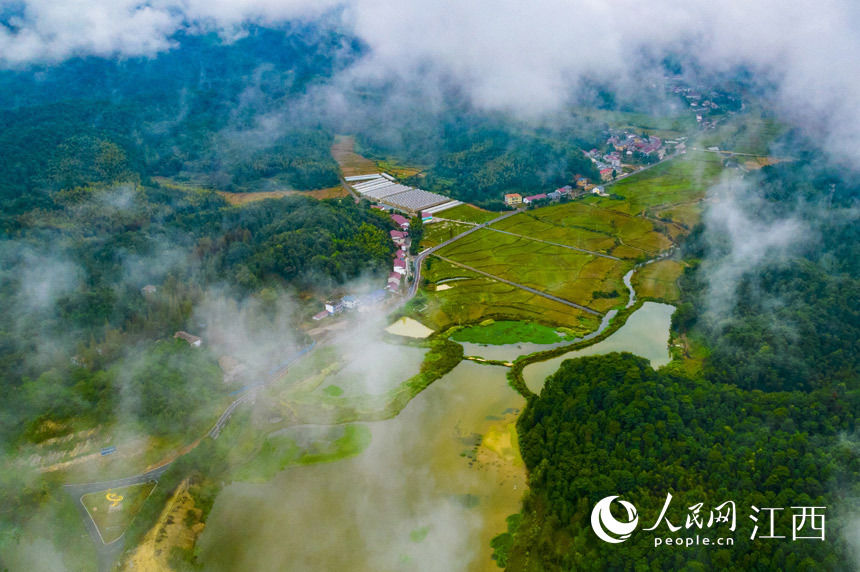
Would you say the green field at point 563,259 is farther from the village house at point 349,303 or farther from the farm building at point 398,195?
the village house at point 349,303

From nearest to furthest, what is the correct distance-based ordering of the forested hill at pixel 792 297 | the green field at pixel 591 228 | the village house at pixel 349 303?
the forested hill at pixel 792 297
the village house at pixel 349 303
the green field at pixel 591 228

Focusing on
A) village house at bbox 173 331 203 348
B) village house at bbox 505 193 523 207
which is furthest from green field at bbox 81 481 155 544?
village house at bbox 505 193 523 207

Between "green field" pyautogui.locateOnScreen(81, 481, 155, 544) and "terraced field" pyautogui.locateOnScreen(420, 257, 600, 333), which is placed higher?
"green field" pyautogui.locateOnScreen(81, 481, 155, 544)

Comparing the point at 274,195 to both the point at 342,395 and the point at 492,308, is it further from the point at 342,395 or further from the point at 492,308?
the point at 342,395

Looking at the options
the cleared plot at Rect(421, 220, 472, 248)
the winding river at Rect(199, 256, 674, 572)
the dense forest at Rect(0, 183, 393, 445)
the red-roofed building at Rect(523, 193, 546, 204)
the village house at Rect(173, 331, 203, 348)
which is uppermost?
the dense forest at Rect(0, 183, 393, 445)

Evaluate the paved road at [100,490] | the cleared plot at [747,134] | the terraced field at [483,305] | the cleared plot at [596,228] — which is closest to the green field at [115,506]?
the paved road at [100,490]

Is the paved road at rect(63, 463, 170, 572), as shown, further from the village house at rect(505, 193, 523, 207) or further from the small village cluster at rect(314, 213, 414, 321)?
the village house at rect(505, 193, 523, 207)

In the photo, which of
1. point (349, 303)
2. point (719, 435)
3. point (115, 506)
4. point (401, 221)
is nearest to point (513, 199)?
point (401, 221)
